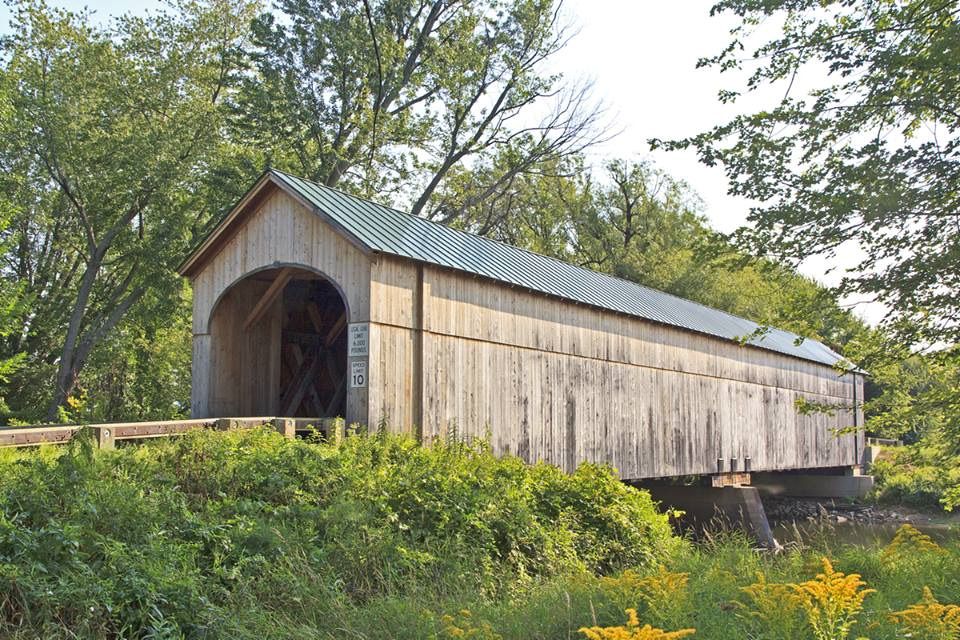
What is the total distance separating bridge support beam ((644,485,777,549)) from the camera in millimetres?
20156

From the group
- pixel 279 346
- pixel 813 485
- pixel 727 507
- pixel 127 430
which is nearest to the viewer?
pixel 127 430

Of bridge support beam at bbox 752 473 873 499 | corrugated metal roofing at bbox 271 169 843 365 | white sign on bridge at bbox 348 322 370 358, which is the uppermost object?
corrugated metal roofing at bbox 271 169 843 365

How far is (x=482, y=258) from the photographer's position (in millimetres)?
14344

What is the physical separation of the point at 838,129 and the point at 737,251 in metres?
1.42

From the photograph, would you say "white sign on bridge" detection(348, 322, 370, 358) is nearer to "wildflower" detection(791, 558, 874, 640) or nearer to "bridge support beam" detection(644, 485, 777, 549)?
"wildflower" detection(791, 558, 874, 640)

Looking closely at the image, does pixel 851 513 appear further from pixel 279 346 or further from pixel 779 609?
pixel 779 609

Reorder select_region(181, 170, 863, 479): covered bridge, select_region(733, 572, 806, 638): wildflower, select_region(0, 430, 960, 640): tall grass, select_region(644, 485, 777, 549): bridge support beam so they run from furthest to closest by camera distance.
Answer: select_region(644, 485, 777, 549): bridge support beam < select_region(181, 170, 863, 479): covered bridge < select_region(0, 430, 960, 640): tall grass < select_region(733, 572, 806, 638): wildflower

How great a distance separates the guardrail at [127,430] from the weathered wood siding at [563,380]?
4.27 ft

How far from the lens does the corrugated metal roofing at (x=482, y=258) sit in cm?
1232

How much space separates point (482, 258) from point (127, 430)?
22.2 ft

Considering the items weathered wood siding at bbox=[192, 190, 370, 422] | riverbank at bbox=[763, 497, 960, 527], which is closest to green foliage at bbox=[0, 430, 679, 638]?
weathered wood siding at bbox=[192, 190, 370, 422]

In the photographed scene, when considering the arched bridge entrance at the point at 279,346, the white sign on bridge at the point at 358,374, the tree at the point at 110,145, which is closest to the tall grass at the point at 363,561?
the white sign on bridge at the point at 358,374

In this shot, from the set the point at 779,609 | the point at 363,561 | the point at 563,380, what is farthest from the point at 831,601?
the point at 563,380

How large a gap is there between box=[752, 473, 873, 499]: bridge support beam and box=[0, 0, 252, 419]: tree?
20992 mm
